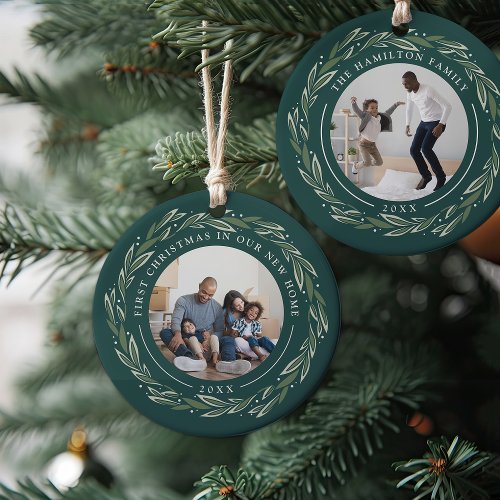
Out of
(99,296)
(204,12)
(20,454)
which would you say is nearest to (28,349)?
(20,454)

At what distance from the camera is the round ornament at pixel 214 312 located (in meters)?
0.41

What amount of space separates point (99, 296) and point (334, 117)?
0.18 m

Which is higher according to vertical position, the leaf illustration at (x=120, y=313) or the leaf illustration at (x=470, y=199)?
the leaf illustration at (x=470, y=199)

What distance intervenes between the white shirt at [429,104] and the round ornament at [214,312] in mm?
102

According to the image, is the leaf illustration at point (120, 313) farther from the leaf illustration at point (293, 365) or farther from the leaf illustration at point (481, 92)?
the leaf illustration at point (481, 92)

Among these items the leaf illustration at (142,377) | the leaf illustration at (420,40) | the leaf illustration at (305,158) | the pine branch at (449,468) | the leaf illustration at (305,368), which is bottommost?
the pine branch at (449,468)

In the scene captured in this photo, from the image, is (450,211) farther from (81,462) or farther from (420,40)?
(81,462)

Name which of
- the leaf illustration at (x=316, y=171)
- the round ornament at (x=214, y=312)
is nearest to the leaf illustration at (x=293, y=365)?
the round ornament at (x=214, y=312)

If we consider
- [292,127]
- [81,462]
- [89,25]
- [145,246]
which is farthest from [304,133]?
[81,462]

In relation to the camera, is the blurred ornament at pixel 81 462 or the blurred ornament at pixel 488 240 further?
the blurred ornament at pixel 81 462

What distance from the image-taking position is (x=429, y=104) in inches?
16.7

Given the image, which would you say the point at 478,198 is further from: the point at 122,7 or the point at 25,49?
the point at 25,49

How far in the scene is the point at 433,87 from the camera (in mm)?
423

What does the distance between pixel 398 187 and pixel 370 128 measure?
40mm
